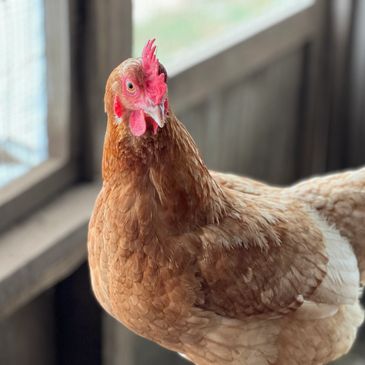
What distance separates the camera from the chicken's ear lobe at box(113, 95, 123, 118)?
40.5 inches

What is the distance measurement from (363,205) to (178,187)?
34 centimetres

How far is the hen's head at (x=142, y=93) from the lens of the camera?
0.99 metres

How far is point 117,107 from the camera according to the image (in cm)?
103

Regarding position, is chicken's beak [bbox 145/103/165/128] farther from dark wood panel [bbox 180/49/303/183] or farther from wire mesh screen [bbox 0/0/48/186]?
dark wood panel [bbox 180/49/303/183]

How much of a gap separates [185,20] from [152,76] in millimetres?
1062

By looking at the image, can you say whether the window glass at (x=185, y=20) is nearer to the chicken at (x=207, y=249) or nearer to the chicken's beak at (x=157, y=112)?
the chicken at (x=207, y=249)

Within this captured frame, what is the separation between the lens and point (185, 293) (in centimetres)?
112

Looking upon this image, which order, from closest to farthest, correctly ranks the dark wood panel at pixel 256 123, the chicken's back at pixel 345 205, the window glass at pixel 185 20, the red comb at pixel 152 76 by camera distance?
the red comb at pixel 152 76 < the chicken's back at pixel 345 205 < the window glass at pixel 185 20 < the dark wood panel at pixel 256 123

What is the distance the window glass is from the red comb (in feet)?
2.60

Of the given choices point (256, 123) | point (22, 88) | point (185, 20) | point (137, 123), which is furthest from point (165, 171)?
point (256, 123)

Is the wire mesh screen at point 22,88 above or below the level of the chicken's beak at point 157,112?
below

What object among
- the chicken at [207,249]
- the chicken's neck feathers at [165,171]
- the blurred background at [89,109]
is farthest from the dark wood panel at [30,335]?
the chicken's neck feathers at [165,171]

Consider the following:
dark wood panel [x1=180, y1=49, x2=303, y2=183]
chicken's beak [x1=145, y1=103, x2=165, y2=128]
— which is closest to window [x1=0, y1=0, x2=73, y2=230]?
dark wood panel [x1=180, y1=49, x2=303, y2=183]

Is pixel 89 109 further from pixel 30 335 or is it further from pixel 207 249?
pixel 207 249
